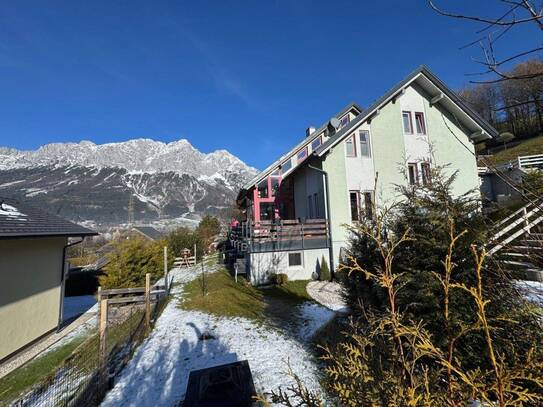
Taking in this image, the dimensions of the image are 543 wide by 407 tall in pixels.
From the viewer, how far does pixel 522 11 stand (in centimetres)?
174

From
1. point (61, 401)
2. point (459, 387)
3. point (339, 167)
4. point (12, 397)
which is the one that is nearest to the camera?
point (459, 387)

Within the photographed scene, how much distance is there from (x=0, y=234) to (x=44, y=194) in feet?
561

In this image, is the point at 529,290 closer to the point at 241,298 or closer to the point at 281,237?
the point at 241,298

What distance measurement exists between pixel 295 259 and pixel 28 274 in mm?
11586

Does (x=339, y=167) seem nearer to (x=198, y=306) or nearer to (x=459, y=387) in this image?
(x=198, y=306)

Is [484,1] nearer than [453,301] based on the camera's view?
Yes

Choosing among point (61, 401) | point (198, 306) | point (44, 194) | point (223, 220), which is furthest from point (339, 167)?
point (44, 194)

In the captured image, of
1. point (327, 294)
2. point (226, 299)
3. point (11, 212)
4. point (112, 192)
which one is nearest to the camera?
point (11, 212)

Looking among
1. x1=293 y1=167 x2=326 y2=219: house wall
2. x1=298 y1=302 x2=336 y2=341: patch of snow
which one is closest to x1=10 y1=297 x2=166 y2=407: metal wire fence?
x1=298 y1=302 x2=336 y2=341: patch of snow

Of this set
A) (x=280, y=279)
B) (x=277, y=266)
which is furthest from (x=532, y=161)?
(x=280, y=279)

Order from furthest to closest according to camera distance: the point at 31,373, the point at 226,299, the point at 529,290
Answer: the point at 226,299, the point at 31,373, the point at 529,290

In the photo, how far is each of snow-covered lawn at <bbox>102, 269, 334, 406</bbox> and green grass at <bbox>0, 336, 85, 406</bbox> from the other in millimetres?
2747

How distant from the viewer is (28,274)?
9602mm

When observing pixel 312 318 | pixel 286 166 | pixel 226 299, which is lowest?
pixel 312 318
